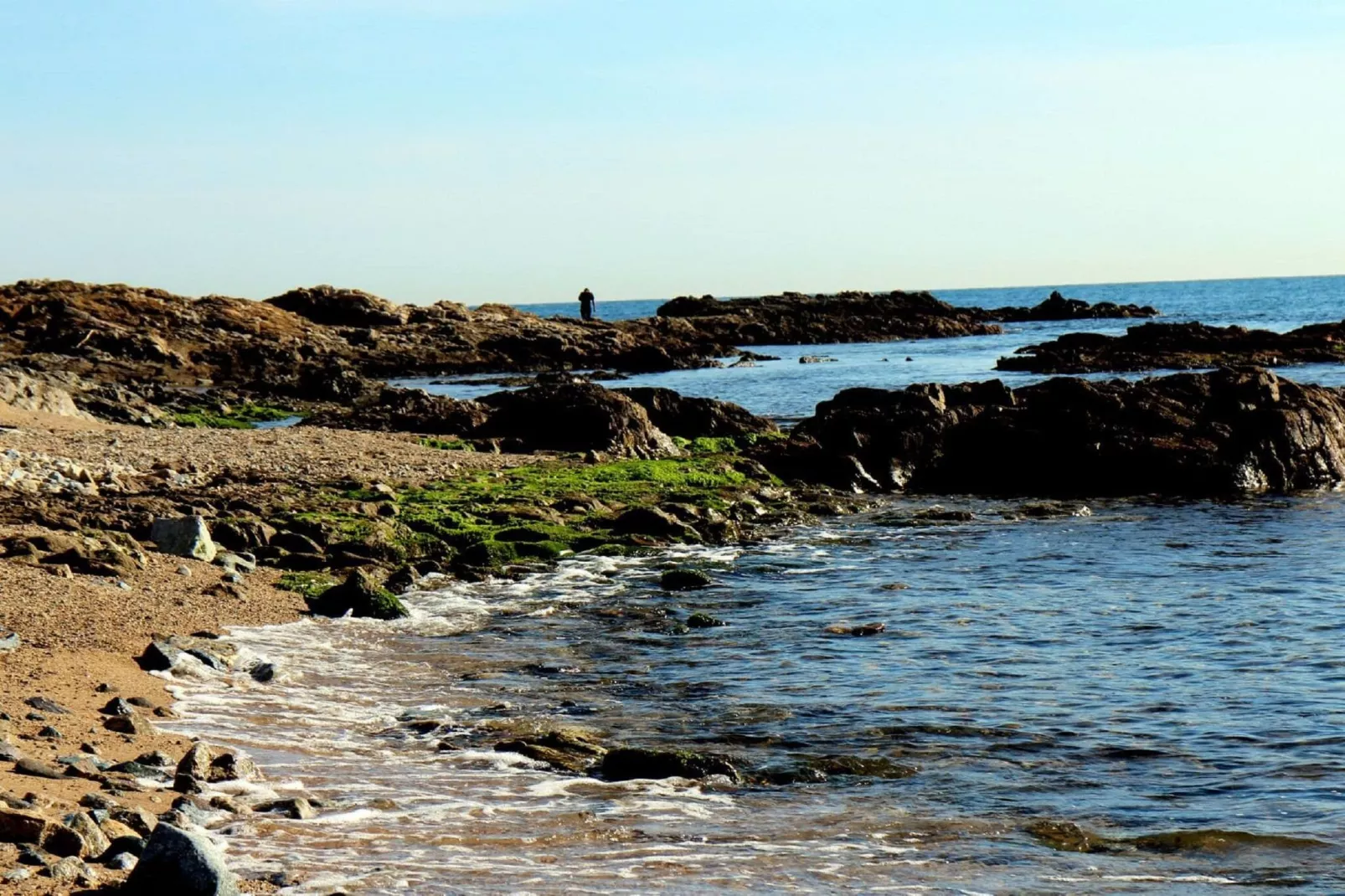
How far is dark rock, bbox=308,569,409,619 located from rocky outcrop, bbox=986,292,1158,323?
12043 cm

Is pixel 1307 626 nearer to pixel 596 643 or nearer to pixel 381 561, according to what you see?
pixel 596 643

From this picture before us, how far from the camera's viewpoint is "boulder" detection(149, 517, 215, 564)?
15859 mm

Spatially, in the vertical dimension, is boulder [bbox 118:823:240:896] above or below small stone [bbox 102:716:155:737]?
above

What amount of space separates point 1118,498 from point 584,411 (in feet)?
38.0

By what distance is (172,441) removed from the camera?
27.4 meters

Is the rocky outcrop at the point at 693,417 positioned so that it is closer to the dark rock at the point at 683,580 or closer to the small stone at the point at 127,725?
the dark rock at the point at 683,580

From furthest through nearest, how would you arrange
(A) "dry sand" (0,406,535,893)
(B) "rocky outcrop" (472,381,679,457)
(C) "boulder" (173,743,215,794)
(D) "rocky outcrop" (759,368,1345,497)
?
(B) "rocky outcrop" (472,381,679,457) → (D) "rocky outcrop" (759,368,1345,497) → (A) "dry sand" (0,406,535,893) → (C) "boulder" (173,743,215,794)

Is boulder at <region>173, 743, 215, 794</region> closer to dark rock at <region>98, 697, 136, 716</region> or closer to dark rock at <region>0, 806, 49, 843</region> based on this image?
dark rock at <region>98, 697, 136, 716</region>

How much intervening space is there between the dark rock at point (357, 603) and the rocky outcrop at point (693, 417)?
1747cm

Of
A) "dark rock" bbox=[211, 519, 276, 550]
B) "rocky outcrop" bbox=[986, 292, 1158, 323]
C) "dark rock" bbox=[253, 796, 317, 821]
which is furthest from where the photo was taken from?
"rocky outcrop" bbox=[986, 292, 1158, 323]

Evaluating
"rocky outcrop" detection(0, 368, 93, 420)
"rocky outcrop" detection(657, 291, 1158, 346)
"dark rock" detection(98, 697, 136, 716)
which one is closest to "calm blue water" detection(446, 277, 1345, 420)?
"rocky outcrop" detection(657, 291, 1158, 346)

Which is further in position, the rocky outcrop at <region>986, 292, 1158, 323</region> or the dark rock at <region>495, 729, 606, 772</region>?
the rocky outcrop at <region>986, 292, 1158, 323</region>

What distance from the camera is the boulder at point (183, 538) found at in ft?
52.0

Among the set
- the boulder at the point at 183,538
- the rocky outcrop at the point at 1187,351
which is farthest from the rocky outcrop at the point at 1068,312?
the boulder at the point at 183,538
